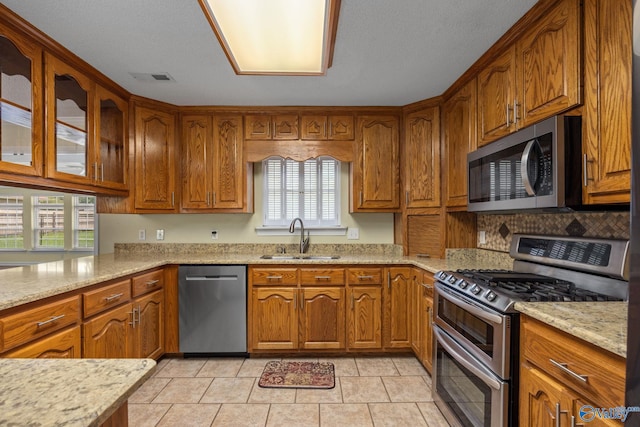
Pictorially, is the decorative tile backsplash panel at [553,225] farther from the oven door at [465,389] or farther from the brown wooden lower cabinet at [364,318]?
the brown wooden lower cabinet at [364,318]

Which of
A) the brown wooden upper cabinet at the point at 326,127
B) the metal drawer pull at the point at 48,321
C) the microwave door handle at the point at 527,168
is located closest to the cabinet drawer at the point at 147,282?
the metal drawer pull at the point at 48,321

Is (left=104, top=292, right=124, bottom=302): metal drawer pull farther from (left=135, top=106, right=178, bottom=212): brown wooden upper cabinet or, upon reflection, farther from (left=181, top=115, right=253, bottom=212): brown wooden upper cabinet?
(left=181, top=115, right=253, bottom=212): brown wooden upper cabinet

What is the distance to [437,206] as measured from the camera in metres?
2.86

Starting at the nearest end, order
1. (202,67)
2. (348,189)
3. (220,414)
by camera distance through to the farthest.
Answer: (220,414) → (202,67) → (348,189)

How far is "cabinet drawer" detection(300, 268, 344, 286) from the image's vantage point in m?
2.85

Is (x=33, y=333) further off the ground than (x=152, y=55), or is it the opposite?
(x=152, y=55)

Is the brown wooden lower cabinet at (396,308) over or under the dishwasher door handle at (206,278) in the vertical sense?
under

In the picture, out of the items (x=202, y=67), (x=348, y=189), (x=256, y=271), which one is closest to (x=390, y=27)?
(x=202, y=67)

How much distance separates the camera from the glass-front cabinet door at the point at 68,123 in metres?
2.05

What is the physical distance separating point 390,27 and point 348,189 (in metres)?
1.77

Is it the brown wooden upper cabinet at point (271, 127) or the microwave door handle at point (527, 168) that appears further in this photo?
the brown wooden upper cabinet at point (271, 127)

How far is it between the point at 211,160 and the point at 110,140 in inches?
32.0

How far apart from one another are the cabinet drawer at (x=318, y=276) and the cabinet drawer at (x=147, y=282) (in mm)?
1184

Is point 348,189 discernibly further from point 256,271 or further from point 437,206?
point 256,271
